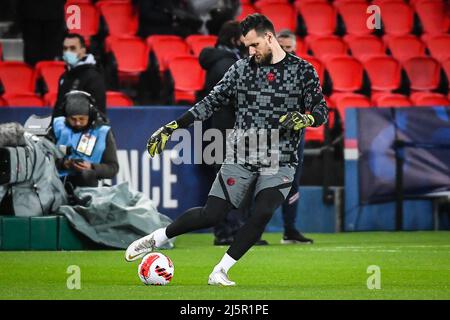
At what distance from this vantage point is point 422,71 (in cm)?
1728

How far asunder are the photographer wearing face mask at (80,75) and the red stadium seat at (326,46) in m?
5.15

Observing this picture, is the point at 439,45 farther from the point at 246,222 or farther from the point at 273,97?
the point at 246,222

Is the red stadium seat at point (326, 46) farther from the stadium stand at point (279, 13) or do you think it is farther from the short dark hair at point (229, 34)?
the short dark hair at point (229, 34)

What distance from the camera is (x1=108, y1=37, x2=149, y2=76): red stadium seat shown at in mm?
16891

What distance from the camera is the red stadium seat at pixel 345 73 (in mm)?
16797

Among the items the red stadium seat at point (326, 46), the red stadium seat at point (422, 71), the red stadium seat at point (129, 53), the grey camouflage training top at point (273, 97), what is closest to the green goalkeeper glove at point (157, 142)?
the grey camouflage training top at point (273, 97)

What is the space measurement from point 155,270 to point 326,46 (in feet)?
30.8

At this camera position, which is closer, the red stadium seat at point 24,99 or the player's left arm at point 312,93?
the player's left arm at point 312,93

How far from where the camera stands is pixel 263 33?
885 centimetres

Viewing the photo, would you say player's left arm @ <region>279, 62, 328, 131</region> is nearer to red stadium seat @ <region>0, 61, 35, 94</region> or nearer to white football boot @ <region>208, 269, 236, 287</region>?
white football boot @ <region>208, 269, 236, 287</region>

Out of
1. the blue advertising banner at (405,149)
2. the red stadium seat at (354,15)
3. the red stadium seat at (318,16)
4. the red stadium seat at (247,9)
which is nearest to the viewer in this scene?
the blue advertising banner at (405,149)

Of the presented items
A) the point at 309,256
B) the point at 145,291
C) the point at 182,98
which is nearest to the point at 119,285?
the point at 145,291

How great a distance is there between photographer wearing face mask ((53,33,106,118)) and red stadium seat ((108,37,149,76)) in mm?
3635

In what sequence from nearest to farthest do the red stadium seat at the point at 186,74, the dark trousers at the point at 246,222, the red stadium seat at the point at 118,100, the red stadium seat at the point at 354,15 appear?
the dark trousers at the point at 246,222, the red stadium seat at the point at 118,100, the red stadium seat at the point at 186,74, the red stadium seat at the point at 354,15
